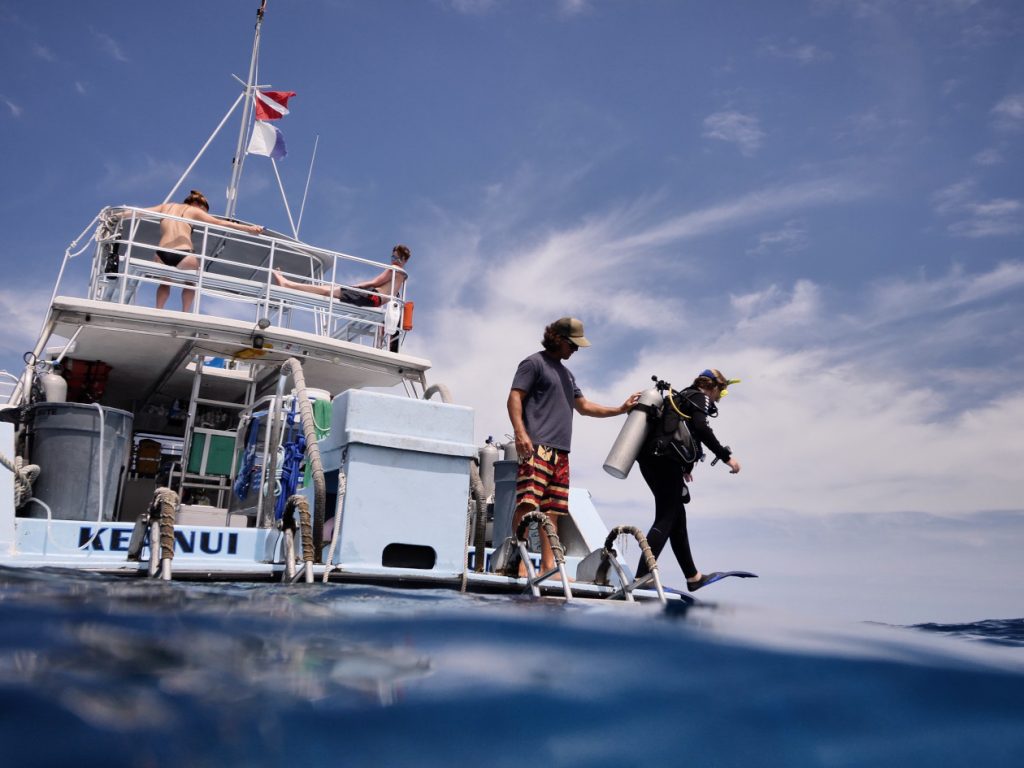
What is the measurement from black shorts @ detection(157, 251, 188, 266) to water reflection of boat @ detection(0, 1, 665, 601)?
18cm

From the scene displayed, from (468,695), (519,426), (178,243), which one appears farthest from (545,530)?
(178,243)

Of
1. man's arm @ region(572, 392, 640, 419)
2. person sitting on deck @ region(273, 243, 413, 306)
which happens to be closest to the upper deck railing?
person sitting on deck @ region(273, 243, 413, 306)

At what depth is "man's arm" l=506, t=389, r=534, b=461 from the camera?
4.44 metres

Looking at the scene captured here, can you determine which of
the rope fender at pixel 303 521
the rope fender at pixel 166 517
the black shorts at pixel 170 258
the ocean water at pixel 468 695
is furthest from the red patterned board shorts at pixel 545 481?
the black shorts at pixel 170 258

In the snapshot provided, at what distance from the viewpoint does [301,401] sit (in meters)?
4.56

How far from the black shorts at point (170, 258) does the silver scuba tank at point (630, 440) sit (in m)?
5.03

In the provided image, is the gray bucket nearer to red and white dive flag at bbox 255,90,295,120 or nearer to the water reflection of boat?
the water reflection of boat

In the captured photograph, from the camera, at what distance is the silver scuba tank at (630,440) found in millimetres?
5254

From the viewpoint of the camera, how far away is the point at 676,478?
5.32 meters

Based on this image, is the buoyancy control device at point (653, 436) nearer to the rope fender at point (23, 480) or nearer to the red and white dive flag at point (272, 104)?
the rope fender at point (23, 480)

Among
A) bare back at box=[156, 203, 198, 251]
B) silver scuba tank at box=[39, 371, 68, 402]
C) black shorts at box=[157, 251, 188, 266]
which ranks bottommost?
silver scuba tank at box=[39, 371, 68, 402]

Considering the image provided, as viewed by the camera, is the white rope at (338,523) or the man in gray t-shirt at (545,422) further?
the man in gray t-shirt at (545,422)

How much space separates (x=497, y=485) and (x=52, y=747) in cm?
527

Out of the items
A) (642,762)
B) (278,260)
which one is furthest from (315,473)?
(278,260)
